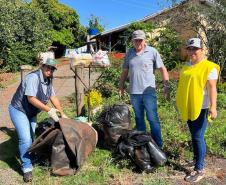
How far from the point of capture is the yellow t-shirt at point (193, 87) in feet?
16.0

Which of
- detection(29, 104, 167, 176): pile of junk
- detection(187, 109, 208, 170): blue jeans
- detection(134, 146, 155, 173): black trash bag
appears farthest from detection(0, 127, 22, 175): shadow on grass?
detection(187, 109, 208, 170): blue jeans

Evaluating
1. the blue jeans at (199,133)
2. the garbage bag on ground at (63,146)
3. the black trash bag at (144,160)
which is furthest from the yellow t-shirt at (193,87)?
the garbage bag on ground at (63,146)

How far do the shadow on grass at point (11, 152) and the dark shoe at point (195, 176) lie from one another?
7.83 feet

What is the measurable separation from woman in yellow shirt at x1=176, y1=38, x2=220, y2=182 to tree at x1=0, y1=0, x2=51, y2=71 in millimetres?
13669

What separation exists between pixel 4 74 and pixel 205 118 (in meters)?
15.3

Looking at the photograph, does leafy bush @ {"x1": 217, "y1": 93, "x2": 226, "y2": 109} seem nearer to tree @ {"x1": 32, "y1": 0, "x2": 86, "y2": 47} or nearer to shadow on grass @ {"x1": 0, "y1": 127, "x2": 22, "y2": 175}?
shadow on grass @ {"x1": 0, "y1": 127, "x2": 22, "y2": 175}

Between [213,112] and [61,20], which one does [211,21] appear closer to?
[213,112]

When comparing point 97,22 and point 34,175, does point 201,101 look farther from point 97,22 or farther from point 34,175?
point 97,22

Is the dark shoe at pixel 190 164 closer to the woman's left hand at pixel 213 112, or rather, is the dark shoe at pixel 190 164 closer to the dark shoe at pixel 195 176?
the dark shoe at pixel 195 176

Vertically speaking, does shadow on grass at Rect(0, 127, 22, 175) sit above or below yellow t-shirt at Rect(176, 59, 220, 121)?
below

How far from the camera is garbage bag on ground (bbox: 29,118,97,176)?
536 cm

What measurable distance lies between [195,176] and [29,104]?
248 centimetres

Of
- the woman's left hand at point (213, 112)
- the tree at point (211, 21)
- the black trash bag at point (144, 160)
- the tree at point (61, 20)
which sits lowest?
the black trash bag at point (144, 160)

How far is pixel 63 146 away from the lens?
5.39m
